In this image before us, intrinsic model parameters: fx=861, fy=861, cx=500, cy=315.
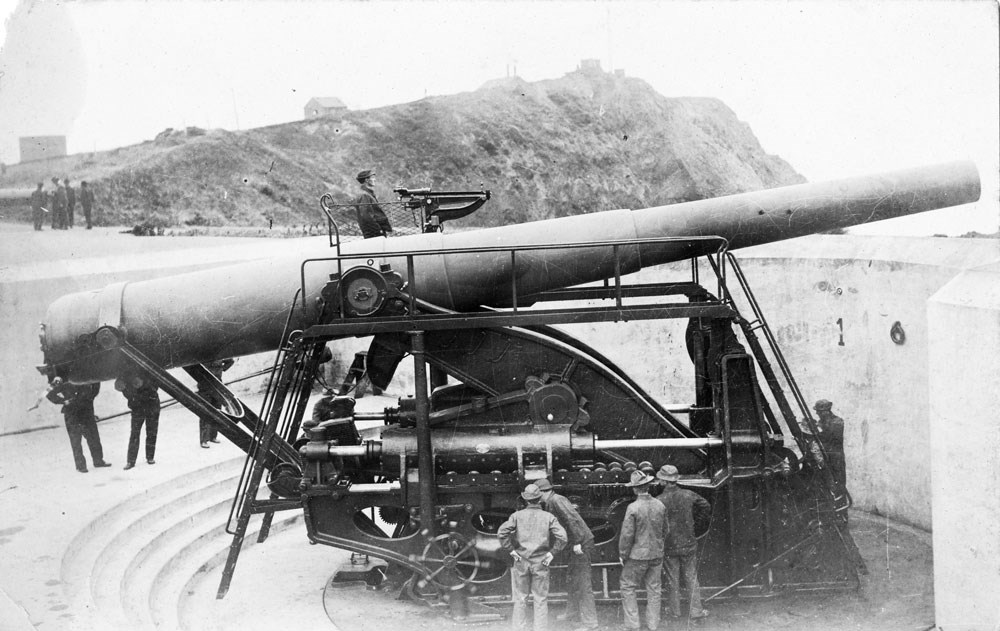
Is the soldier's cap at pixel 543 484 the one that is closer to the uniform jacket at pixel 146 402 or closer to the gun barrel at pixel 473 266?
the gun barrel at pixel 473 266

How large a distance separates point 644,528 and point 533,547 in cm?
88

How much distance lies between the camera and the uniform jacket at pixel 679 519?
6.80 m

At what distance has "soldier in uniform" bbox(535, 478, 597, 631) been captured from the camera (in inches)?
265

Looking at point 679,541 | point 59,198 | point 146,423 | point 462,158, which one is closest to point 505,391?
point 679,541

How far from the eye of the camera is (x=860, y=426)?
9680 millimetres

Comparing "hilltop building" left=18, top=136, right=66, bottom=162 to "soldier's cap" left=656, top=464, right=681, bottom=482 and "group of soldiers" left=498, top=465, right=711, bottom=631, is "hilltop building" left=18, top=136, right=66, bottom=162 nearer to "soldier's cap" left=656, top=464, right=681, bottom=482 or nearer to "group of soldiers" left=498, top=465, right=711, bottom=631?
"group of soldiers" left=498, top=465, right=711, bottom=631

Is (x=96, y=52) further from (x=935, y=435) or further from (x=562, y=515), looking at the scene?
(x=935, y=435)

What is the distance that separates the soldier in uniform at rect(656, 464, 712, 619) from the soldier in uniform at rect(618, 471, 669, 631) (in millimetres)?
126

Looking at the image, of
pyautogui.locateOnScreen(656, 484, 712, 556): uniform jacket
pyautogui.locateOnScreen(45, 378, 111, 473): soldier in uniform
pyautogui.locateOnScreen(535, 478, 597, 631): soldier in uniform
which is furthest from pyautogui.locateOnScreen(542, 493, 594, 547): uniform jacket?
pyautogui.locateOnScreen(45, 378, 111, 473): soldier in uniform

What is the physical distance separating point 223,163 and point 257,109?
301cm

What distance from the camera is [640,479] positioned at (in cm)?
673

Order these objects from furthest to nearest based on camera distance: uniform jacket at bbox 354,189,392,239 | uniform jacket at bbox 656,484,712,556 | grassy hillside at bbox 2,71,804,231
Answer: grassy hillside at bbox 2,71,804,231, uniform jacket at bbox 354,189,392,239, uniform jacket at bbox 656,484,712,556

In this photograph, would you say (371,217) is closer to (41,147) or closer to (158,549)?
(158,549)

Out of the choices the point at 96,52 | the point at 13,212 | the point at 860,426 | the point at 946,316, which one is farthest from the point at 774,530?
the point at 13,212
